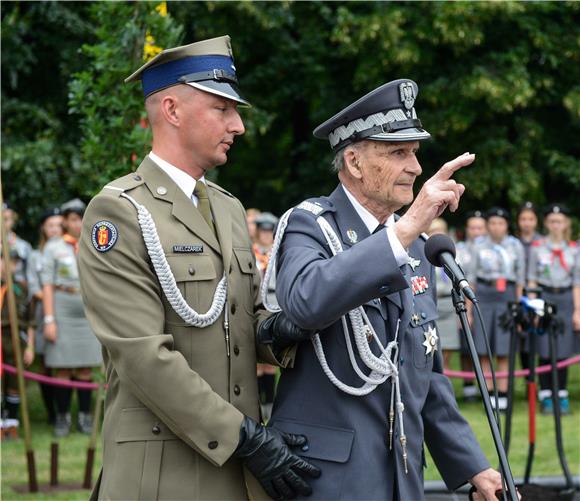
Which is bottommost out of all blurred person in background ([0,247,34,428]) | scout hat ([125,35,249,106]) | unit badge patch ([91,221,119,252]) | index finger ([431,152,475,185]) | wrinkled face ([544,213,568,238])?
blurred person in background ([0,247,34,428])

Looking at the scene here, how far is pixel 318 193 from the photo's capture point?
1791 centimetres

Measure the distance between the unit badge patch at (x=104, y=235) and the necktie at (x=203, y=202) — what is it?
1.23ft

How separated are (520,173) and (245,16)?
5.06 m

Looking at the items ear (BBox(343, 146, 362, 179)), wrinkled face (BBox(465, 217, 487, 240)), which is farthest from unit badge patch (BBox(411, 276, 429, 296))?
wrinkled face (BBox(465, 217, 487, 240))

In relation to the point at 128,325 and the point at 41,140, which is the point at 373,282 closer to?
the point at 128,325

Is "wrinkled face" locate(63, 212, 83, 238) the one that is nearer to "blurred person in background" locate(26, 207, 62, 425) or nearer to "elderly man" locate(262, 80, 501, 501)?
"blurred person in background" locate(26, 207, 62, 425)

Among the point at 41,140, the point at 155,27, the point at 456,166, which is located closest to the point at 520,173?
the point at 41,140

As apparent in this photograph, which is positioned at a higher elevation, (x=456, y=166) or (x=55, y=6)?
(x=55, y=6)

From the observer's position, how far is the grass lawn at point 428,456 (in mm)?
8078

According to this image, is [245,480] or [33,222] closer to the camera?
[245,480]

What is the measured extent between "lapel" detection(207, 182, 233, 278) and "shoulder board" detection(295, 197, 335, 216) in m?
0.24

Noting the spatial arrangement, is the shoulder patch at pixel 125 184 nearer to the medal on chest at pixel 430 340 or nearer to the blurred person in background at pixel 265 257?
the medal on chest at pixel 430 340

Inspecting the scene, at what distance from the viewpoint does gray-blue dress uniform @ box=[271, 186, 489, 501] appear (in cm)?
302

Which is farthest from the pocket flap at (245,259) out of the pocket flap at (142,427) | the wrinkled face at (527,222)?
the wrinkled face at (527,222)
